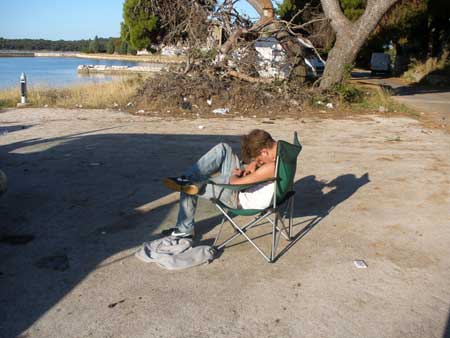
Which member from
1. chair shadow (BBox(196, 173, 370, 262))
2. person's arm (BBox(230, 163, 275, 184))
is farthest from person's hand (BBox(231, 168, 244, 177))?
chair shadow (BBox(196, 173, 370, 262))

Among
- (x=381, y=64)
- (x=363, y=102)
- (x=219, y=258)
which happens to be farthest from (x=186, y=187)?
(x=381, y=64)

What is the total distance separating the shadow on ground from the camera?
3.74m

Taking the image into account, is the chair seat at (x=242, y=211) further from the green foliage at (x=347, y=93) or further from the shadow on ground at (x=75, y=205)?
the green foliage at (x=347, y=93)

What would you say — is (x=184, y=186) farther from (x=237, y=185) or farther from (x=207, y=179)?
(x=237, y=185)

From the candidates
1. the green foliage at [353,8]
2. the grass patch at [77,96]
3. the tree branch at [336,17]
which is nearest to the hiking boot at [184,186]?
the grass patch at [77,96]

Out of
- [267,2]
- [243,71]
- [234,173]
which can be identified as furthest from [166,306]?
[267,2]

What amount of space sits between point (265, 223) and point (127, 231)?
140 cm

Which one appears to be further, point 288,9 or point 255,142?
point 288,9

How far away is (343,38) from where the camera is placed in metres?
16.4

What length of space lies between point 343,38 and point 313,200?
11.8 metres

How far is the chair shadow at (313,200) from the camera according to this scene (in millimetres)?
4864

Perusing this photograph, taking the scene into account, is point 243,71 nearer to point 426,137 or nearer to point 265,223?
point 426,137

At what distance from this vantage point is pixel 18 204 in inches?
220

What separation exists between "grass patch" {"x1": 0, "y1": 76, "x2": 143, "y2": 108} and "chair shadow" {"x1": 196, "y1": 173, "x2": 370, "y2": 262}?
10.00 meters
